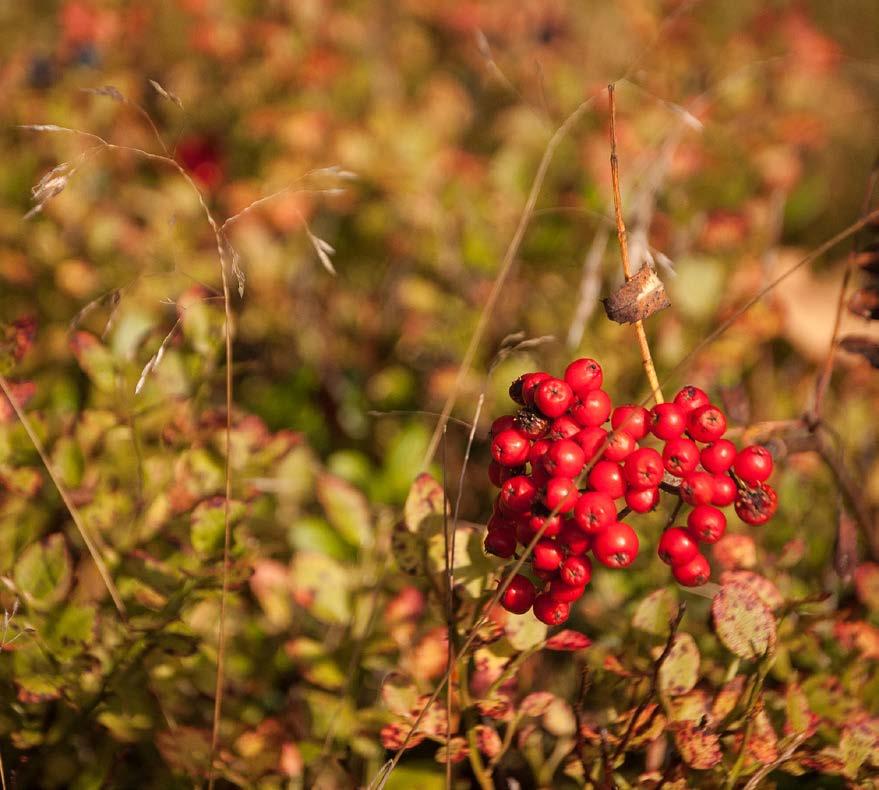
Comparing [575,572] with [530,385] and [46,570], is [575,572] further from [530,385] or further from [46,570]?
[46,570]

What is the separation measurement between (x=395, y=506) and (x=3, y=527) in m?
0.94

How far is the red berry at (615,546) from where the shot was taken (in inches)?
39.7

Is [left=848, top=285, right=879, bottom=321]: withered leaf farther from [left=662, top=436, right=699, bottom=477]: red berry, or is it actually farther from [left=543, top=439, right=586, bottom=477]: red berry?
[left=543, top=439, right=586, bottom=477]: red berry

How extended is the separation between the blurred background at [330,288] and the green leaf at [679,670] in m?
0.31

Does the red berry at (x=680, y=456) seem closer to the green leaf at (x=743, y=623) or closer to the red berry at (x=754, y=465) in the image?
the red berry at (x=754, y=465)

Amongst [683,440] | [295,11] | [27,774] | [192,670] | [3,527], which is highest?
[295,11]

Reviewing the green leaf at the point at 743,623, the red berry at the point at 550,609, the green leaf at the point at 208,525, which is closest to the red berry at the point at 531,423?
the red berry at the point at 550,609

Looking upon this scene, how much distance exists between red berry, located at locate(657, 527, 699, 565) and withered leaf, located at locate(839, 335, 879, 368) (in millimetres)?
608

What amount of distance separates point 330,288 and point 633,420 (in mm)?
2067

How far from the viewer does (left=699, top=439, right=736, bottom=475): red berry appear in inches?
43.6

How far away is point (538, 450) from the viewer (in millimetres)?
1079

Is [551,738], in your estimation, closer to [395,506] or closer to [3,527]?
[395,506]

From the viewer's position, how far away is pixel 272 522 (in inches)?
80.4

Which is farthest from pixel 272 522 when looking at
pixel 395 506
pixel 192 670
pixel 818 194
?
pixel 818 194
